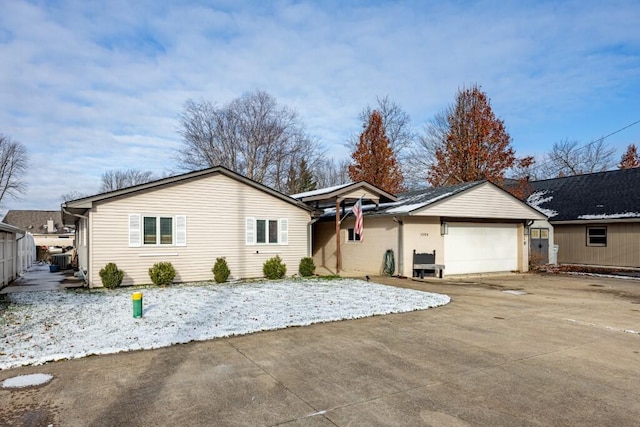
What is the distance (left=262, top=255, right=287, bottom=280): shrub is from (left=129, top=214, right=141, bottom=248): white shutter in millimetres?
4269

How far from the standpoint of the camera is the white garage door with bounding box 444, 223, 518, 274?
16953 mm

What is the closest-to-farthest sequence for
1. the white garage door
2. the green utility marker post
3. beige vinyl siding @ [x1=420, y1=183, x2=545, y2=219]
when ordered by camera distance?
the green utility marker post → beige vinyl siding @ [x1=420, y1=183, x2=545, y2=219] → the white garage door

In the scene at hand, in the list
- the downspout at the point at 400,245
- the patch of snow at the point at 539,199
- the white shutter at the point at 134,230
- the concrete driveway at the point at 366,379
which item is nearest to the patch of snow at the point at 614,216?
the patch of snow at the point at 539,199

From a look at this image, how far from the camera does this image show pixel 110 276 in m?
12.2

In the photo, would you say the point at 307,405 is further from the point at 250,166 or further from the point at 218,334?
the point at 250,166

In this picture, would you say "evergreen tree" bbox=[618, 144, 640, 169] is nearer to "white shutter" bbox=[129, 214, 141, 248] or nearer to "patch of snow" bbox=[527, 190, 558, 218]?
"patch of snow" bbox=[527, 190, 558, 218]

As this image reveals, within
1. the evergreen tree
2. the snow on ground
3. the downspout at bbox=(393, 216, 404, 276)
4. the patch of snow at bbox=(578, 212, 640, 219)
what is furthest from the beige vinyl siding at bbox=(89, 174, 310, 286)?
the evergreen tree

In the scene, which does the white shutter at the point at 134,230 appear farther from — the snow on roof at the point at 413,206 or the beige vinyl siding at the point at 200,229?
the snow on roof at the point at 413,206

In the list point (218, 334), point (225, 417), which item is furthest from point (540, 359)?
point (218, 334)

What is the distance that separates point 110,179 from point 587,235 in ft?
185

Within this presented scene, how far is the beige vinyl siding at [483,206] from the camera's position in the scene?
630 inches

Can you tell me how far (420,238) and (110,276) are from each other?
10824 millimetres

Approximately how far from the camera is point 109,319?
26.3ft

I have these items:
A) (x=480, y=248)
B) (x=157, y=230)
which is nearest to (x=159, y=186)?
(x=157, y=230)
